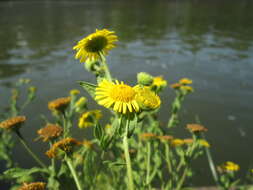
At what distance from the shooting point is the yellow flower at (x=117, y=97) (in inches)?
38.3

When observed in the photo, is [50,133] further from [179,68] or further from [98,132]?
[179,68]

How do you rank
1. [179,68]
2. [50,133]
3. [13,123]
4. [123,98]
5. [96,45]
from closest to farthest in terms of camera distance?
[123,98] → [96,45] → [50,133] → [13,123] → [179,68]

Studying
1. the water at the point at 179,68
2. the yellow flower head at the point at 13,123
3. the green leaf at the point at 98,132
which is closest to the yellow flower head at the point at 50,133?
the yellow flower head at the point at 13,123

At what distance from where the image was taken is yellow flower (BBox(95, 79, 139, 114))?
0.97 metres

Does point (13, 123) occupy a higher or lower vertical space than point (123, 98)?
lower

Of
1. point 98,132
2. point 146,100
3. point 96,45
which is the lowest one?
point 98,132

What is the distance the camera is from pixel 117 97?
3.26 ft

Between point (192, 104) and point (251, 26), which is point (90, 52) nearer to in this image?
point (192, 104)

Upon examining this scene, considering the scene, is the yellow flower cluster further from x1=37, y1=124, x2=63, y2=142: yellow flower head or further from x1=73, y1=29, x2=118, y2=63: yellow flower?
x1=37, y1=124, x2=63, y2=142: yellow flower head

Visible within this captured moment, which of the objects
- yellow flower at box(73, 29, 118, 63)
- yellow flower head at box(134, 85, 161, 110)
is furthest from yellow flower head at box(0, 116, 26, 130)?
yellow flower head at box(134, 85, 161, 110)

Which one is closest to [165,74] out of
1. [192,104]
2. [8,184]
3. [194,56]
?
[192,104]

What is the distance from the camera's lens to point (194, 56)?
845 centimetres

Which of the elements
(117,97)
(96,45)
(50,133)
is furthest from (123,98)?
(50,133)

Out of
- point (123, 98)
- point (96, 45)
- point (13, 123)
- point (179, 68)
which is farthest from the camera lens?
point (179, 68)
